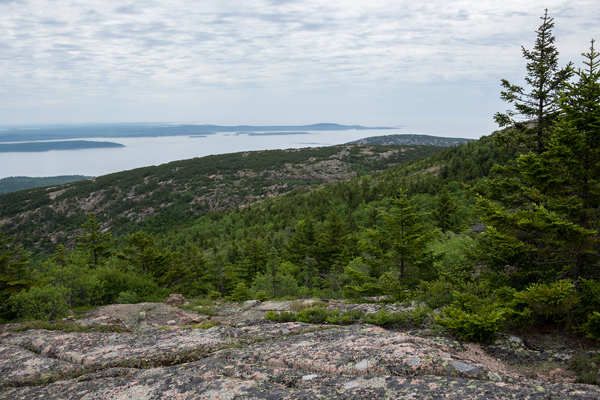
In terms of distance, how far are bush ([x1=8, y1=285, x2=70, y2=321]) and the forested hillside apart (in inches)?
3857

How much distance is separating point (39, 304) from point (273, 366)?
1249cm

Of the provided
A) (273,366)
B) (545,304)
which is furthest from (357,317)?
(545,304)

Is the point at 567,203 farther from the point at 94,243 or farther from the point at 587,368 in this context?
the point at 94,243

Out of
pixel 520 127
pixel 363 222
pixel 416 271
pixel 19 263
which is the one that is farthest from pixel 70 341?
pixel 363 222

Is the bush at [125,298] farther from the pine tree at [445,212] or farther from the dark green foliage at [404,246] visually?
the pine tree at [445,212]

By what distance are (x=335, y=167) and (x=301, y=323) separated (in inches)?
6182

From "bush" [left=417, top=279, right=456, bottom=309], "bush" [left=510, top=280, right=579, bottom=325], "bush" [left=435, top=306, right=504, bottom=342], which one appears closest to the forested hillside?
"bush" [left=417, top=279, right=456, bottom=309]

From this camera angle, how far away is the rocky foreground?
511cm

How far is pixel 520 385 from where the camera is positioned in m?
4.94

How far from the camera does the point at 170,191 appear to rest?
13825 centimetres

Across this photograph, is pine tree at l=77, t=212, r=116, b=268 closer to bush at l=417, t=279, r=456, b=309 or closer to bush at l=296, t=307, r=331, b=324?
bush at l=296, t=307, r=331, b=324

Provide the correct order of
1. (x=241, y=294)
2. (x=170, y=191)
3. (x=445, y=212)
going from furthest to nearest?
(x=170, y=191)
(x=445, y=212)
(x=241, y=294)

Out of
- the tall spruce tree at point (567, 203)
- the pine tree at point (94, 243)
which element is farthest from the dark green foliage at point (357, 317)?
the pine tree at point (94, 243)

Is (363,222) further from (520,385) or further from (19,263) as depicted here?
(520,385)
